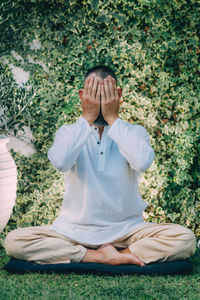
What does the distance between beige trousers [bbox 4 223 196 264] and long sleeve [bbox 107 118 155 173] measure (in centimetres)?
55

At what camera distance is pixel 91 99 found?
10.4 feet

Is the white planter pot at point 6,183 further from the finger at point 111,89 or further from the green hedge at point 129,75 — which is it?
the finger at point 111,89

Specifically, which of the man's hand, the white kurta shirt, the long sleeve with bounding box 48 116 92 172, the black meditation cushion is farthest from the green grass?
the man's hand

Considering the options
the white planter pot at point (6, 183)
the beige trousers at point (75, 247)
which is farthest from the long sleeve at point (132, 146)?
the white planter pot at point (6, 183)

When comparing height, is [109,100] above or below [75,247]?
above

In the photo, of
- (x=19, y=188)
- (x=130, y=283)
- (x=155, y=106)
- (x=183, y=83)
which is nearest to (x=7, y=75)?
(x=19, y=188)

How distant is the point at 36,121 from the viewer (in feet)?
14.7

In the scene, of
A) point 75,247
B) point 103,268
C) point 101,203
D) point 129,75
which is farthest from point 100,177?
point 129,75

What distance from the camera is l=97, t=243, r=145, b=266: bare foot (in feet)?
9.78

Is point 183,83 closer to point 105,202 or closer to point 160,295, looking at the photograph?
point 105,202

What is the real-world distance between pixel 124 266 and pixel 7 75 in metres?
2.31

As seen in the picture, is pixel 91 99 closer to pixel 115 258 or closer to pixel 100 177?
pixel 100 177

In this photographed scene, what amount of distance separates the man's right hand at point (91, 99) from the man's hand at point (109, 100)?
41 mm

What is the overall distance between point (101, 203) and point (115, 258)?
0.43 metres
